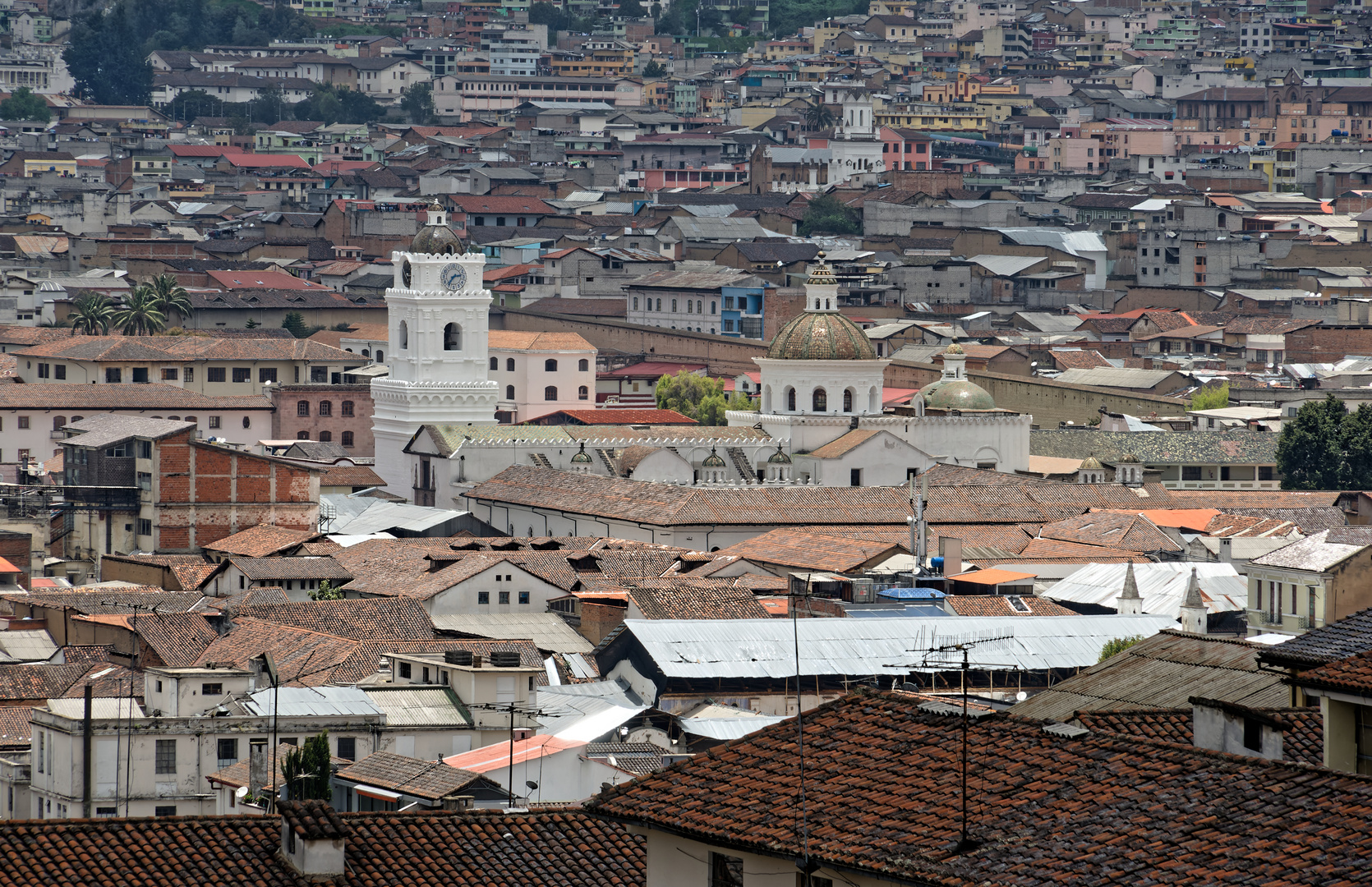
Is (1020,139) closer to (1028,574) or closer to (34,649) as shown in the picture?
(1028,574)

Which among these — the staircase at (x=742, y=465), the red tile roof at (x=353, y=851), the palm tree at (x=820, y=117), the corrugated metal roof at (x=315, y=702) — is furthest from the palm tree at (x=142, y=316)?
the red tile roof at (x=353, y=851)

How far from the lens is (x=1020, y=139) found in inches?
6501

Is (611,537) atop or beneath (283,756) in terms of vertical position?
beneath

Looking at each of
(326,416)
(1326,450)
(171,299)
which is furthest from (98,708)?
(171,299)

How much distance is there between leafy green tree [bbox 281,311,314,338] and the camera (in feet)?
364

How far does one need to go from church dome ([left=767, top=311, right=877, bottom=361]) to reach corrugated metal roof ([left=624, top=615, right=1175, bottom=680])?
33.5 m

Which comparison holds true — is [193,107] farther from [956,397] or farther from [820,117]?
[956,397]

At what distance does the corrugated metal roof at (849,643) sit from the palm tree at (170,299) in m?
67.7

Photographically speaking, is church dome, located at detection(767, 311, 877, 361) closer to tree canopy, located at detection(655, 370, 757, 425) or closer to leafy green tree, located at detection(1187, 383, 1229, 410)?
tree canopy, located at detection(655, 370, 757, 425)

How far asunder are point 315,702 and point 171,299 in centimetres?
7675

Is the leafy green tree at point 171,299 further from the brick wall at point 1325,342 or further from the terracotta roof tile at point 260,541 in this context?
the terracotta roof tile at point 260,541

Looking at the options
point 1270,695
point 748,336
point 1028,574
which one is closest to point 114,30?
point 748,336

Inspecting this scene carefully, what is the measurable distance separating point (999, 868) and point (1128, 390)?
286 feet

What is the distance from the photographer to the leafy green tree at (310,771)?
23.8m
